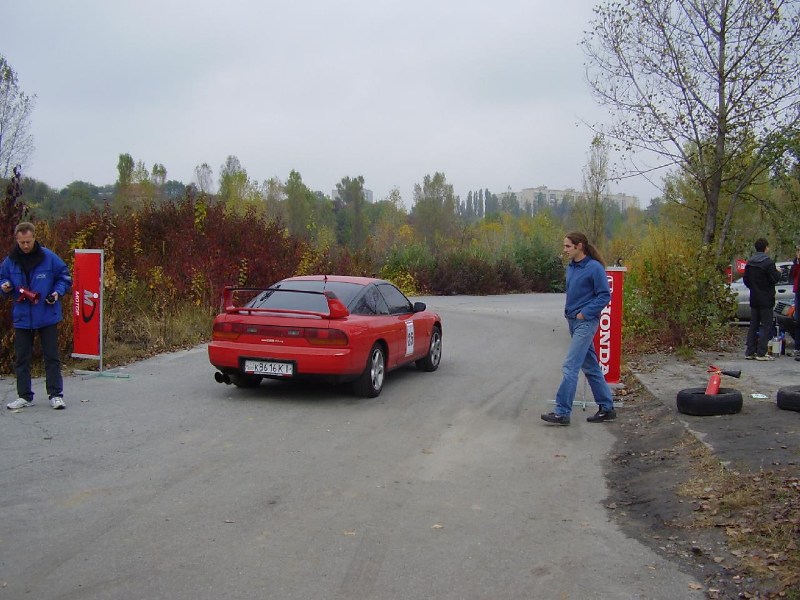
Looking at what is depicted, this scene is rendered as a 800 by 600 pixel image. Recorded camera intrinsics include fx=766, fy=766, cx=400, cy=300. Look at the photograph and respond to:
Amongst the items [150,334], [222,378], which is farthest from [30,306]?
[150,334]

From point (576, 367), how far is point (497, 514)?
311cm

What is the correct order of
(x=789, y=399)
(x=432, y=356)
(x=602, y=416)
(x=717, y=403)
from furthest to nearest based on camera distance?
(x=432, y=356) → (x=602, y=416) → (x=717, y=403) → (x=789, y=399)

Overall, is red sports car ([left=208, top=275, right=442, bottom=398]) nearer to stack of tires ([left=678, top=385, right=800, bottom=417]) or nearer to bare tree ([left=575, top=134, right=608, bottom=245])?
stack of tires ([left=678, top=385, right=800, bottom=417])

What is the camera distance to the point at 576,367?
26.4 ft

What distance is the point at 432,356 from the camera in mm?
11773

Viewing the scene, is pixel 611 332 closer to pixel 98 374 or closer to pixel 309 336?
pixel 309 336

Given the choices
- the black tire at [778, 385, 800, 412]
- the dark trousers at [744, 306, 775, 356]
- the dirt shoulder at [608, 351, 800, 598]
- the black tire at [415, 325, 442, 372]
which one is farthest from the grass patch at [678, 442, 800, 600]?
the dark trousers at [744, 306, 775, 356]

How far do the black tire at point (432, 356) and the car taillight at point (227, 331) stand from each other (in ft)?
11.0

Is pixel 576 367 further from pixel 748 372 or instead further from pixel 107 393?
pixel 107 393

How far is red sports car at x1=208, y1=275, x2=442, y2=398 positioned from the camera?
8789 millimetres

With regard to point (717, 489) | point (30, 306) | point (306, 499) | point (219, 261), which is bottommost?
point (306, 499)

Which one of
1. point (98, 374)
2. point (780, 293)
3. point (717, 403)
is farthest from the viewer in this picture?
point (780, 293)

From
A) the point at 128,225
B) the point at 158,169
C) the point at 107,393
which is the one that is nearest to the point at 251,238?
the point at 128,225

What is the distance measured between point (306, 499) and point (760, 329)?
9666 millimetres
